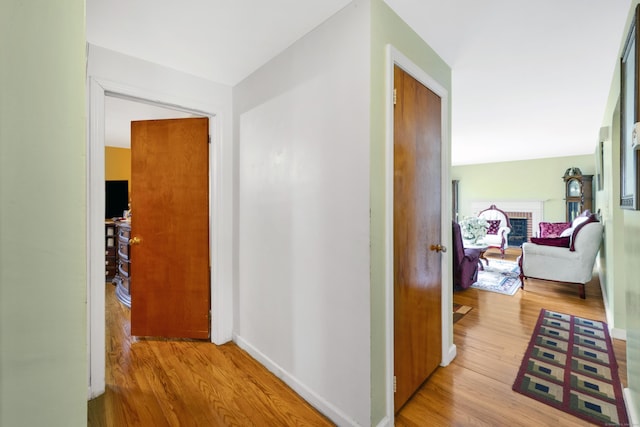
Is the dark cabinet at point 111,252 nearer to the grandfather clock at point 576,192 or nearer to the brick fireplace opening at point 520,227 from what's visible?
the brick fireplace opening at point 520,227

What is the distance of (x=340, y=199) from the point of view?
1485 millimetres

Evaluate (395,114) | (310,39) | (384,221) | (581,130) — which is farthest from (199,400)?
(581,130)

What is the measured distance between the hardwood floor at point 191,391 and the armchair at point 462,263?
267 centimetres

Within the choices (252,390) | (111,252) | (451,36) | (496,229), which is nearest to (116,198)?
(111,252)

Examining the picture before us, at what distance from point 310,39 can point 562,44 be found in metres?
1.73

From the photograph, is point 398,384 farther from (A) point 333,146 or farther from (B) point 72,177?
(B) point 72,177

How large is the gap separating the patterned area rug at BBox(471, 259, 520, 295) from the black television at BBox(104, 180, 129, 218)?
571 centimetres

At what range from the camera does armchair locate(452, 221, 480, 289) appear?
3.49 metres

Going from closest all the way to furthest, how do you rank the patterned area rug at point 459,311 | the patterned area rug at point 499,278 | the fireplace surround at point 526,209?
the patterned area rug at point 459,311, the patterned area rug at point 499,278, the fireplace surround at point 526,209

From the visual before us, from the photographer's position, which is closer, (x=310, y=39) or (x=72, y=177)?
(x=72, y=177)

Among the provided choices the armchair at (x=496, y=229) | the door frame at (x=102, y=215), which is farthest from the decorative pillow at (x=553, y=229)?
the door frame at (x=102, y=215)

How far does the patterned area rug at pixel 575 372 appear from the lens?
1.61 meters

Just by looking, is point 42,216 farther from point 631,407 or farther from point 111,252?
point 111,252

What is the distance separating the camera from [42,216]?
18.1 inches
